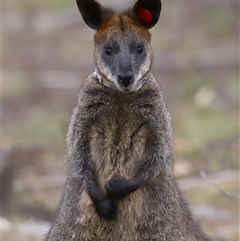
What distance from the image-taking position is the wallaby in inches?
275

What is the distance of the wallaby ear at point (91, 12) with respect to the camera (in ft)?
23.0

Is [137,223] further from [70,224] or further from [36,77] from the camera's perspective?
[36,77]

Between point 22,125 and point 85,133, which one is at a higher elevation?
point 22,125

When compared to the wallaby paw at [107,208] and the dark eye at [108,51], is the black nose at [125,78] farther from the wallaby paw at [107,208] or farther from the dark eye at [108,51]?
the wallaby paw at [107,208]

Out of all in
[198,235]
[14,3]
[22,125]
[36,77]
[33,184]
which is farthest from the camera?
[14,3]

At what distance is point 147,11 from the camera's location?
7031 millimetres

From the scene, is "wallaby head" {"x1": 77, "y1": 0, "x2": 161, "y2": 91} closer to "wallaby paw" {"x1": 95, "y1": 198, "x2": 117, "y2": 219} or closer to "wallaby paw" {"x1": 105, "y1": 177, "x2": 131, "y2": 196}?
"wallaby paw" {"x1": 105, "y1": 177, "x2": 131, "y2": 196}

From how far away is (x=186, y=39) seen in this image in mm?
19453

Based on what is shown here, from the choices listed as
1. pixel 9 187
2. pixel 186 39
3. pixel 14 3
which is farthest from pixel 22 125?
pixel 14 3

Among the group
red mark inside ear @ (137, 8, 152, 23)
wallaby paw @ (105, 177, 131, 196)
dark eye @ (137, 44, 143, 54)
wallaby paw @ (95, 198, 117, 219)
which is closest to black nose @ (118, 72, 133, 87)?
dark eye @ (137, 44, 143, 54)

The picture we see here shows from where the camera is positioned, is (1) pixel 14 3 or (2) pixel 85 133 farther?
(1) pixel 14 3

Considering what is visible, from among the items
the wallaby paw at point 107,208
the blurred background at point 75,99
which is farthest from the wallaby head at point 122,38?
the blurred background at point 75,99

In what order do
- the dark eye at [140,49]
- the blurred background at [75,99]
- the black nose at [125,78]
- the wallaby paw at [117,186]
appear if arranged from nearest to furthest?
the black nose at [125,78] < the wallaby paw at [117,186] < the dark eye at [140,49] < the blurred background at [75,99]

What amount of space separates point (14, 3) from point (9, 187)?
13.1 meters
